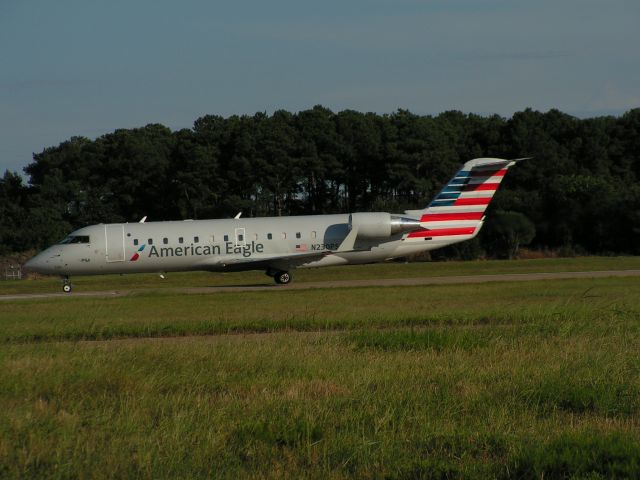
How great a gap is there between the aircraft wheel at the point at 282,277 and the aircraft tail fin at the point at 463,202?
5.72 m

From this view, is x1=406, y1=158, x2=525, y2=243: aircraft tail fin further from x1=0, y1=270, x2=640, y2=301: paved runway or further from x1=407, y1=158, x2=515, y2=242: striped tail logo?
x1=0, y1=270, x2=640, y2=301: paved runway

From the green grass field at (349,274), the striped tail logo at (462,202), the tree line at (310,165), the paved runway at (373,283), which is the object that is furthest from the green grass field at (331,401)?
the tree line at (310,165)

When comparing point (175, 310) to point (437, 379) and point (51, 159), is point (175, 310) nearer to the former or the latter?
point (437, 379)

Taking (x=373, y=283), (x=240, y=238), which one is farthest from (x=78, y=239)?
(x=373, y=283)

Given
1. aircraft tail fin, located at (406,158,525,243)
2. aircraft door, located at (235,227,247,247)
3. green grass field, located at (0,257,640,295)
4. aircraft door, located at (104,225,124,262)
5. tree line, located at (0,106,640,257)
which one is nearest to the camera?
aircraft door, located at (104,225,124,262)

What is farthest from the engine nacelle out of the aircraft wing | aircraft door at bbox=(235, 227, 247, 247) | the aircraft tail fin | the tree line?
the tree line

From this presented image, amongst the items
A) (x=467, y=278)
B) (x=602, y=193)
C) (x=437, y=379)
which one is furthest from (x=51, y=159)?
(x=437, y=379)

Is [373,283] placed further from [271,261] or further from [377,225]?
[271,261]

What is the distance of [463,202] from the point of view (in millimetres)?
36062

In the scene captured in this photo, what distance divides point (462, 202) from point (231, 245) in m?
9.61

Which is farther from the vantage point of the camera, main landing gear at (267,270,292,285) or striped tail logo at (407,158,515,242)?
striped tail logo at (407,158,515,242)

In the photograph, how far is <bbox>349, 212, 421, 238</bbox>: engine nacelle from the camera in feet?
113

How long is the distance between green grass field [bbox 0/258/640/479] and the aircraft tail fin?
1891cm

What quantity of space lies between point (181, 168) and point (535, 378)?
71975 millimetres
